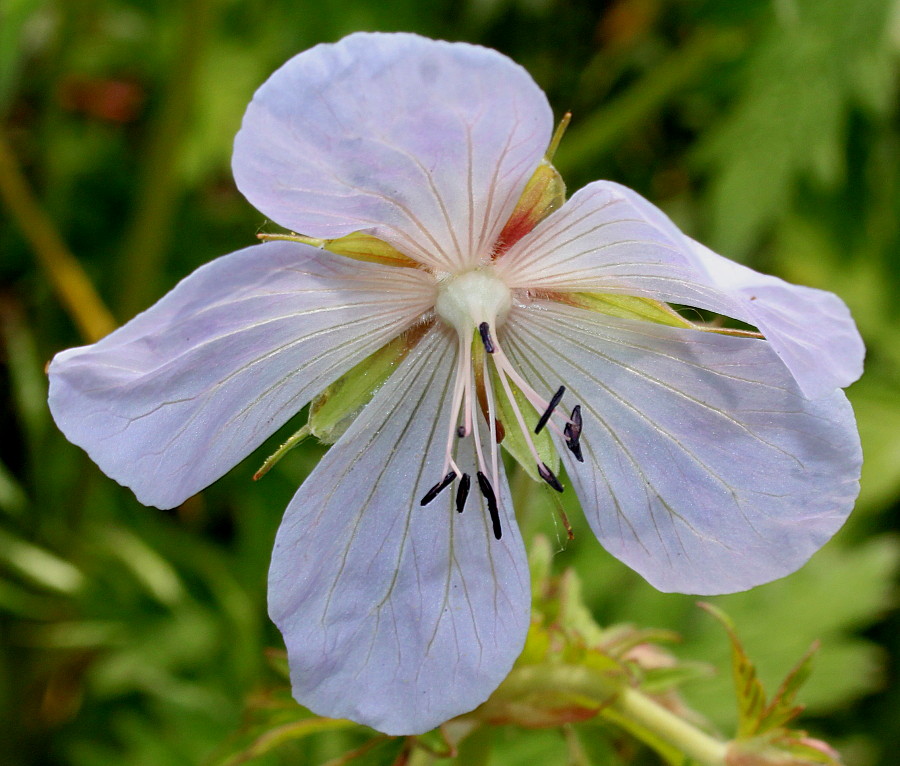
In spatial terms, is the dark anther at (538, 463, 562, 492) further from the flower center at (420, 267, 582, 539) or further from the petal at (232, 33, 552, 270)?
the petal at (232, 33, 552, 270)

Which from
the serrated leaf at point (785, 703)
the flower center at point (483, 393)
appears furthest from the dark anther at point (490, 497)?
the serrated leaf at point (785, 703)

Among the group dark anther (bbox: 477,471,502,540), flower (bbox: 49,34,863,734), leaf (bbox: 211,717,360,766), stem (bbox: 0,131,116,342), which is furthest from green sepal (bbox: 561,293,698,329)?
stem (bbox: 0,131,116,342)

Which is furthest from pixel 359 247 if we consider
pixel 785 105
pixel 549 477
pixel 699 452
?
pixel 785 105

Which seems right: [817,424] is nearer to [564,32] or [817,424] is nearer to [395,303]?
[395,303]

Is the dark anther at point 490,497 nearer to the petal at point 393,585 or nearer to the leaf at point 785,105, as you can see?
the petal at point 393,585

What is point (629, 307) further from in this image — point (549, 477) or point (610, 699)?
point (610, 699)

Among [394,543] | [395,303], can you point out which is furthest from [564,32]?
[394,543]

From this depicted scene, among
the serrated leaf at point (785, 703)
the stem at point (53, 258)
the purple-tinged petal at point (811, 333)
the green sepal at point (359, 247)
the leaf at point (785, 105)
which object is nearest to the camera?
the purple-tinged petal at point (811, 333)
